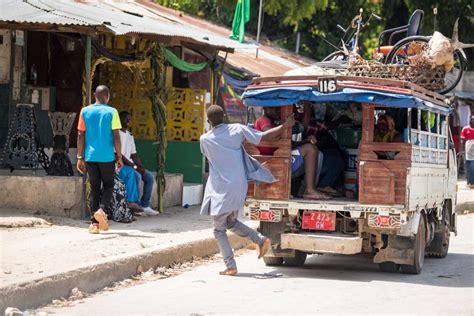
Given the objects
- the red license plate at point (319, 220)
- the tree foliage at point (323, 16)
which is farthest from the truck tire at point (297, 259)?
the tree foliage at point (323, 16)

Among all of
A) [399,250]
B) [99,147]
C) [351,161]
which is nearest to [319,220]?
[399,250]

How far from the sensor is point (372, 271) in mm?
11680

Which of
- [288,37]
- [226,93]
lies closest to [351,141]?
[226,93]

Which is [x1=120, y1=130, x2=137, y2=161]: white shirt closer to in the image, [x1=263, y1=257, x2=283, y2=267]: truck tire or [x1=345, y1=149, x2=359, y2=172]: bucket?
[x1=263, y1=257, x2=283, y2=267]: truck tire

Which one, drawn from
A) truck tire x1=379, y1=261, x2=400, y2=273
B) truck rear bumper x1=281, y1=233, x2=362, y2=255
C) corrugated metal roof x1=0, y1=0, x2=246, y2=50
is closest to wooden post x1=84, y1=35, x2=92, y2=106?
corrugated metal roof x1=0, y1=0, x2=246, y2=50

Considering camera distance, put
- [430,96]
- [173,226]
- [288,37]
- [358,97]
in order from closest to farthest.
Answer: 1. [358,97]
2. [430,96]
3. [173,226]
4. [288,37]

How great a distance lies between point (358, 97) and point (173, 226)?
4202 millimetres

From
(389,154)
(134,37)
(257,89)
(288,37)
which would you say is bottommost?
(389,154)

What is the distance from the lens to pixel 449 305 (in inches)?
356

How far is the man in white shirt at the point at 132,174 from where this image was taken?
14.2 m

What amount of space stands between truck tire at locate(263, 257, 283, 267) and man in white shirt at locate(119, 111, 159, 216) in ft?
10.5

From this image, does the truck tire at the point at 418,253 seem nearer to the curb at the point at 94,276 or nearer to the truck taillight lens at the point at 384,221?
the truck taillight lens at the point at 384,221

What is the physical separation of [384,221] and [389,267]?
1252mm

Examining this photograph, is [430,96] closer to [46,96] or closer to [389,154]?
[389,154]
